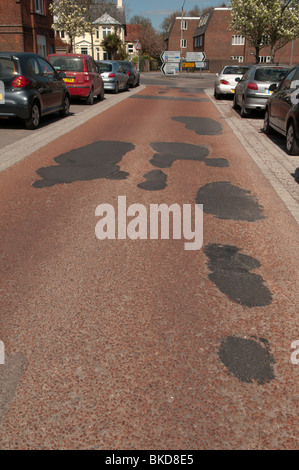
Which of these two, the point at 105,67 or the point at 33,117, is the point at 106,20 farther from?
the point at 33,117

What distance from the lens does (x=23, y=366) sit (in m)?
2.86

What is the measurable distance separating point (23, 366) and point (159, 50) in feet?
300

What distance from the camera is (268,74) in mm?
15023

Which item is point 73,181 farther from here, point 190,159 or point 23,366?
point 23,366

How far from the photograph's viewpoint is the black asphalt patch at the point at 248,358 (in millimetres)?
2820

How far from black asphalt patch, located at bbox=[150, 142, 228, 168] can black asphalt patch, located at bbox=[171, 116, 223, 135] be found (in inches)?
84.7

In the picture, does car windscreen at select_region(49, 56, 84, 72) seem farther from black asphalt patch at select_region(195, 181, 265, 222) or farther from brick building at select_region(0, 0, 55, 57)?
brick building at select_region(0, 0, 55, 57)

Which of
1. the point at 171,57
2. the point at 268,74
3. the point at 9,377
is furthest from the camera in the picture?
the point at 171,57

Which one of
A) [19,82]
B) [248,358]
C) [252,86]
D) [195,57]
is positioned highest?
[195,57]

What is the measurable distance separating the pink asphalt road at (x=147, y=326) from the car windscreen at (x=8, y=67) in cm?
548

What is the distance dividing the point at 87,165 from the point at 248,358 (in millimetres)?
5936

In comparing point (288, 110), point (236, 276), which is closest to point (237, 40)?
point (288, 110)

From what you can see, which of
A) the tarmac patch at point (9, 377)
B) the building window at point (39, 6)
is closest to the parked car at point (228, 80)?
the building window at point (39, 6)

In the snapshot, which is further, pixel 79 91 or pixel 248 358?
pixel 79 91
